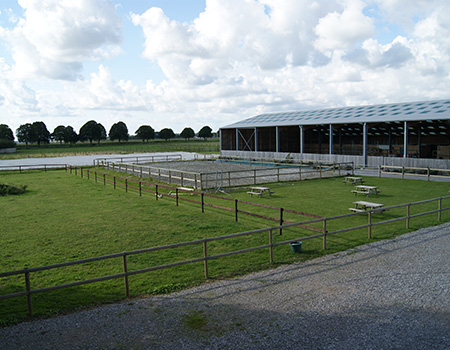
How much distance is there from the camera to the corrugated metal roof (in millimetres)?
31688

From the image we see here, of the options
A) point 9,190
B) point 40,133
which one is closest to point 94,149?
point 40,133

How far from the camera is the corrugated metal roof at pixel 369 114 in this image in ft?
104

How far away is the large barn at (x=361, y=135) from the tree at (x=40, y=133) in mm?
120167

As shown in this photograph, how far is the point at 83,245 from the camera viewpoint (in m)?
11.0

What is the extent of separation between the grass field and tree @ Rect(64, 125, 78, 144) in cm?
14438

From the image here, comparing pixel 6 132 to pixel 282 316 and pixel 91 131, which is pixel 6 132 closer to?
pixel 91 131

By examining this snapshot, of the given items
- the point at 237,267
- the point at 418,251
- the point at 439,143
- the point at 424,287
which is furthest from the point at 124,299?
the point at 439,143

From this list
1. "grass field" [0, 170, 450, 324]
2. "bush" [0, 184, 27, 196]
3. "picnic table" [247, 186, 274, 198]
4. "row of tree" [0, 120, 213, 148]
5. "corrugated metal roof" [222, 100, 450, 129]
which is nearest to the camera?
"grass field" [0, 170, 450, 324]

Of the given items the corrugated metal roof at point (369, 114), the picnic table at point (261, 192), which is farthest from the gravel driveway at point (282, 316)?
the corrugated metal roof at point (369, 114)

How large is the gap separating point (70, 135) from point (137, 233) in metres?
157

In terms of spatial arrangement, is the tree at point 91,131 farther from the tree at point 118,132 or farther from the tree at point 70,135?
the tree at point 118,132

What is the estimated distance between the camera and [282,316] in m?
6.20

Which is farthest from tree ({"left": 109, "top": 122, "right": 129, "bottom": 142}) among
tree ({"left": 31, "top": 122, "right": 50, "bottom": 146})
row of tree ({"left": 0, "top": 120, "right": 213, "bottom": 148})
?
tree ({"left": 31, "top": 122, "right": 50, "bottom": 146})

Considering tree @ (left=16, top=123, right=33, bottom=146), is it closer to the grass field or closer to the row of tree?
the row of tree
